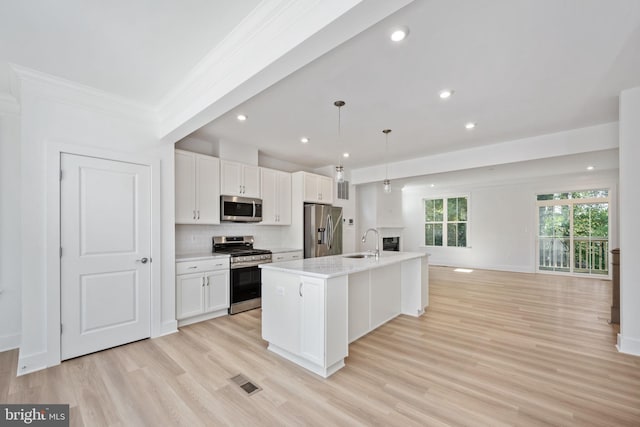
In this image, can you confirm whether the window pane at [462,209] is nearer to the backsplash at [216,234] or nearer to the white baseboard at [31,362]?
the backsplash at [216,234]

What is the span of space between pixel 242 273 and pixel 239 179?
4.96ft

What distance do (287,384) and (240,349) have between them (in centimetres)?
86

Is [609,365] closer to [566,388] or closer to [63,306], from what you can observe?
[566,388]

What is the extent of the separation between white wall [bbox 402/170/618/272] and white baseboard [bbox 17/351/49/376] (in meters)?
7.08

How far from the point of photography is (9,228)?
9.82 feet

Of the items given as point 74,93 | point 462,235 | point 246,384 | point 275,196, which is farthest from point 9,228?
point 462,235

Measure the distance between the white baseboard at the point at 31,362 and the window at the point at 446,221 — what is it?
919cm

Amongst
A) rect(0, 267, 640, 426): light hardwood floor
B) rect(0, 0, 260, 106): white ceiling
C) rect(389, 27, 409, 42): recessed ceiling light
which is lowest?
rect(0, 267, 640, 426): light hardwood floor

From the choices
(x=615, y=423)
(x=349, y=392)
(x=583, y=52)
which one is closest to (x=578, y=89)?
(x=583, y=52)

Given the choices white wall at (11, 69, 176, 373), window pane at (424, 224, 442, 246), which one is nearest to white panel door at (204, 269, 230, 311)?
white wall at (11, 69, 176, 373)

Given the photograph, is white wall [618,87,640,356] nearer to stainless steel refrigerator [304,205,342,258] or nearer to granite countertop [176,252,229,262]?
stainless steel refrigerator [304,205,342,258]

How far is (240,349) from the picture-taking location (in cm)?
293

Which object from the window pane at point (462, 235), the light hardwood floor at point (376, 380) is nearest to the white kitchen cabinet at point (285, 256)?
the light hardwood floor at point (376, 380)

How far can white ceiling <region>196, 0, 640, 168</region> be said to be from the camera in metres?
1.89
